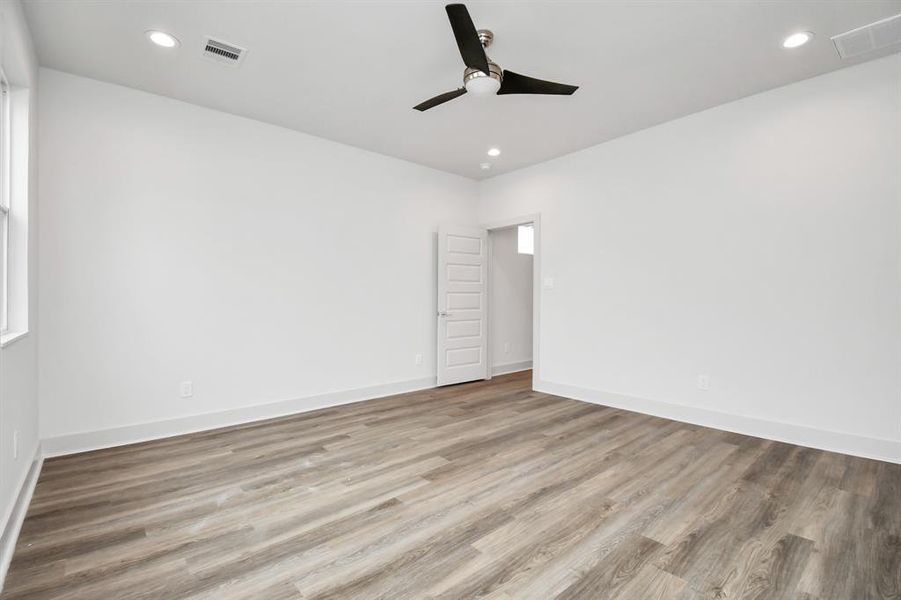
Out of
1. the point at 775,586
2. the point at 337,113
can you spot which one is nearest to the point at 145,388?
the point at 337,113

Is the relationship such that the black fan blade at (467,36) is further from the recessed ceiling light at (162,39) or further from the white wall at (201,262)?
the white wall at (201,262)

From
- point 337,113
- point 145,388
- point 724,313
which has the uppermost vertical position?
point 337,113

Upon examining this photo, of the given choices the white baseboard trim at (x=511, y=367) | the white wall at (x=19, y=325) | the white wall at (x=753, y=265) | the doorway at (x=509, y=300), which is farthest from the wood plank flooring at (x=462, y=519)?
the doorway at (x=509, y=300)

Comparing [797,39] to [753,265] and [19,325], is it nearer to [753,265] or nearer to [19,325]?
[753,265]

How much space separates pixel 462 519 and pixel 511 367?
4.36m

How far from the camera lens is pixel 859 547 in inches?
76.9

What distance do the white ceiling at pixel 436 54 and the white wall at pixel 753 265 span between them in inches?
14.5

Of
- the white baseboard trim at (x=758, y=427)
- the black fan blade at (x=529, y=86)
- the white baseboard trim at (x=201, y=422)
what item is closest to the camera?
the black fan blade at (x=529, y=86)

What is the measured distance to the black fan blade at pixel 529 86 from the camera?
105 inches

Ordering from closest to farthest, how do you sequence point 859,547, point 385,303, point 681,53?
point 859,547, point 681,53, point 385,303

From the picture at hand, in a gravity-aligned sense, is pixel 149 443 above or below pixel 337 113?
below

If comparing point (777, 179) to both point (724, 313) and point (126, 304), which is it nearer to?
point (724, 313)

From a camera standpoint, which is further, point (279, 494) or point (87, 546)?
point (279, 494)

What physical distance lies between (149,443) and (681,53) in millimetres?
4991
